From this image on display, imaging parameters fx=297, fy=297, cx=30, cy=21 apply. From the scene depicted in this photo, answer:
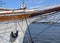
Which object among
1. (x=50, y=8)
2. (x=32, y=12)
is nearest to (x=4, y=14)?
(x=32, y=12)

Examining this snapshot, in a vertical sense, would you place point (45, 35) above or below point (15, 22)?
below

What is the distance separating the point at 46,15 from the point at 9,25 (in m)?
1.73

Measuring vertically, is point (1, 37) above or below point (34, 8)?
below

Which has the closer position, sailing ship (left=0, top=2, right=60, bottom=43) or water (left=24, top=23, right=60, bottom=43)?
sailing ship (left=0, top=2, right=60, bottom=43)

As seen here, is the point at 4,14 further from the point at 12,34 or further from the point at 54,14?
→ the point at 54,14

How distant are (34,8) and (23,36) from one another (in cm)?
136

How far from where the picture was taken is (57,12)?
12781mm

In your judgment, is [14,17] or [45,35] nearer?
[14,17]

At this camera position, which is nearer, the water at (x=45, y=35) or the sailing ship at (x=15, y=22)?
the sailing ship at (x=15, y=22)

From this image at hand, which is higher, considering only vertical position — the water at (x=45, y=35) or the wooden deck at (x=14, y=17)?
the wooden deck at (x=14, y=17)

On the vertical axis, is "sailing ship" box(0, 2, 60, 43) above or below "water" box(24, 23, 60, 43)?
above

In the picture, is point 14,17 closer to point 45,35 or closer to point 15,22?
point 15,22

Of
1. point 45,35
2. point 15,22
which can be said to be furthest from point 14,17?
point 45,35

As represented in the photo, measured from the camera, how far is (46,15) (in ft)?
42.8
